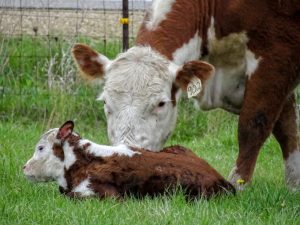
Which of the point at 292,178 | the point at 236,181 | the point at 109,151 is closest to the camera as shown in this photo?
the point at 109,151

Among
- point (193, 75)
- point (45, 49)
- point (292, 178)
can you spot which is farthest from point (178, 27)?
point (45, 49)

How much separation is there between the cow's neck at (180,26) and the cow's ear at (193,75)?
204 mm

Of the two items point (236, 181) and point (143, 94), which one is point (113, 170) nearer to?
point (143, 94)

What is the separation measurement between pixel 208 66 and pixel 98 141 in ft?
9.12

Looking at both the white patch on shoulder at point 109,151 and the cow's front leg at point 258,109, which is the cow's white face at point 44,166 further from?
the cow's front leg at point 258,109

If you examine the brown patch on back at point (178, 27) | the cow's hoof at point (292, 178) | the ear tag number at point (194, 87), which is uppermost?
the brown patch on back at point (178, 27)

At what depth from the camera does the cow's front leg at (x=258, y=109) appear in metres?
7.34

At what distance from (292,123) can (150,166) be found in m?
2.39

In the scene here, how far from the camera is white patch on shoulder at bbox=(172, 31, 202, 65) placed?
7383 millimetres

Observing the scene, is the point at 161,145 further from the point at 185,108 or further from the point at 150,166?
the point at 185,108

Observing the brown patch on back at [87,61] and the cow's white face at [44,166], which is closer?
the cow's white face at [44,166]

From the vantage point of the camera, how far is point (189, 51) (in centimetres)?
748

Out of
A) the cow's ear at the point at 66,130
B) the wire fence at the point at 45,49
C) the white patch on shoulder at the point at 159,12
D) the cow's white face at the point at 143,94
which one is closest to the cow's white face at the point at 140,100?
the cow's white face at the point at 143,94

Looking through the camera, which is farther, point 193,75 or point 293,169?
point 293,169
